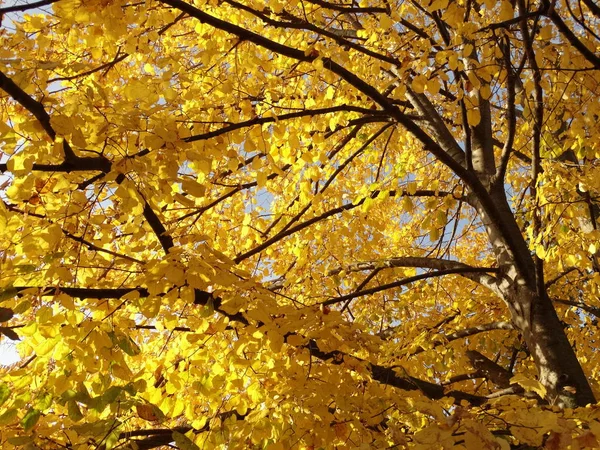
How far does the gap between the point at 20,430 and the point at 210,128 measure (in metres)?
1.92

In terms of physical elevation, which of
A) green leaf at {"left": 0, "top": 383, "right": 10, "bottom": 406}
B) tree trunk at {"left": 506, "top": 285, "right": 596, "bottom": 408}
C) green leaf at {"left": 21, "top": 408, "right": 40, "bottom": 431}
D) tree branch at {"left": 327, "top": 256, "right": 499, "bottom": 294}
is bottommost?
green leaf at {"left": 21, "top": 408, "right": 40, "bottom": 431}

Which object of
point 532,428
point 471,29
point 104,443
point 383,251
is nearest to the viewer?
point 532,428

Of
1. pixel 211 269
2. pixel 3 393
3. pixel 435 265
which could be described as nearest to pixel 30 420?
pixel 3 393

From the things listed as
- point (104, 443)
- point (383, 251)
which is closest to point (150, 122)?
point (104, 443)

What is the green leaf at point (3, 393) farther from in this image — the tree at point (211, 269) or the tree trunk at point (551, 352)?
the tree trunk at point (551, 352)

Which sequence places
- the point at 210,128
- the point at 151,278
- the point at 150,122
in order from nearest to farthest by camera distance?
the point at 151,278
the point at 150,122
the point at 210,128

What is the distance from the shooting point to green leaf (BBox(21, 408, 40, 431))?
1.66 metres

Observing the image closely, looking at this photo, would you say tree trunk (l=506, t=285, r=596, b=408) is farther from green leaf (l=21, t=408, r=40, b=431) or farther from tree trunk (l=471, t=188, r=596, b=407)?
green leaf (l=21, t=408, r=40, b=431)

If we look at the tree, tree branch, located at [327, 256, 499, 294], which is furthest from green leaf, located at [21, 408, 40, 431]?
tree branch, located at [327, 256, 499, 294]

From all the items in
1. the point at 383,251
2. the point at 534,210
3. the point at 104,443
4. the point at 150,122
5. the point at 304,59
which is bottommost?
the point at 104,443

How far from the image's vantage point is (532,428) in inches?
66.3

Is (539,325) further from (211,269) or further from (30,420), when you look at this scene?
(30,420)

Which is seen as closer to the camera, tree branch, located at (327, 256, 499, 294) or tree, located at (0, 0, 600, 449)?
tree, located at (0, 0, 600, 449)

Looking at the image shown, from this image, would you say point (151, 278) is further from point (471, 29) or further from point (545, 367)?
point (545, 367)
